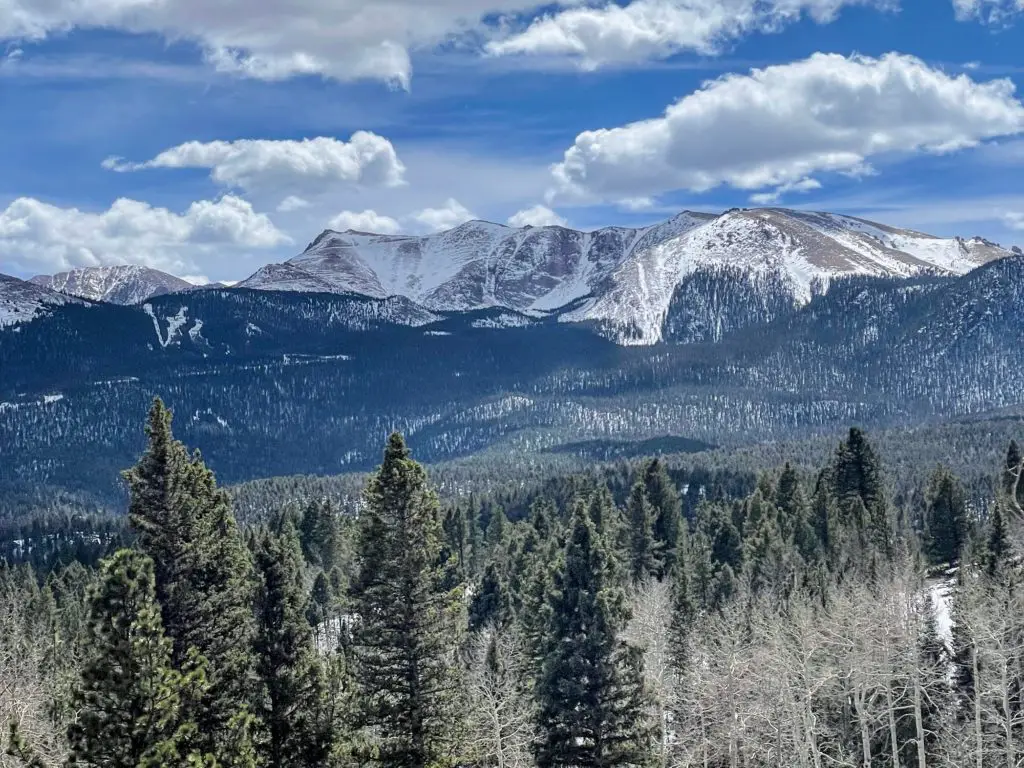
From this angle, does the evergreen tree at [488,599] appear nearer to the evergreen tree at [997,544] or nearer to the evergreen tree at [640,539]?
the evergreen tree at [640,539]

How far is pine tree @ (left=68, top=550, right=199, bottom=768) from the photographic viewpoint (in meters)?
19.9

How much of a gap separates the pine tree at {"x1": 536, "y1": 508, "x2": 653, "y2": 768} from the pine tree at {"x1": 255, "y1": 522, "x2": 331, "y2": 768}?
331 inches

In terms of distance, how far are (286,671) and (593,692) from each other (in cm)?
1061

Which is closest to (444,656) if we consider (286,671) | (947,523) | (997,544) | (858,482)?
(286,671)

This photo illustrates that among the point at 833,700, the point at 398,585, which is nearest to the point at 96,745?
the point at 398,585

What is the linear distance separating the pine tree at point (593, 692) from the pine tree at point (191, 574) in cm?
1070

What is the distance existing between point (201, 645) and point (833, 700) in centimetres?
4240

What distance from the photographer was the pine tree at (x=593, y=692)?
32.1m

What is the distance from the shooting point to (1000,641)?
39.9 m

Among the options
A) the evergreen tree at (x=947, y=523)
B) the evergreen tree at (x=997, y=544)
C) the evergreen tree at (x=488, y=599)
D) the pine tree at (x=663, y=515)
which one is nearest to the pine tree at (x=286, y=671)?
the evergreen tree at (x=997, y=544)

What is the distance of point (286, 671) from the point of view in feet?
91.2

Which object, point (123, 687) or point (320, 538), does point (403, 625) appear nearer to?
point (123, 687)

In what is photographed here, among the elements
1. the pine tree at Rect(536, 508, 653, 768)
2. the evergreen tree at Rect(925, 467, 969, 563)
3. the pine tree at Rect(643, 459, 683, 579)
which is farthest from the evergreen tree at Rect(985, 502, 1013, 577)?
the pine tree at Rect(536, 508, 653, 768)

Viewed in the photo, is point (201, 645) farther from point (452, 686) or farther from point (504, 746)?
point (504, 746)
